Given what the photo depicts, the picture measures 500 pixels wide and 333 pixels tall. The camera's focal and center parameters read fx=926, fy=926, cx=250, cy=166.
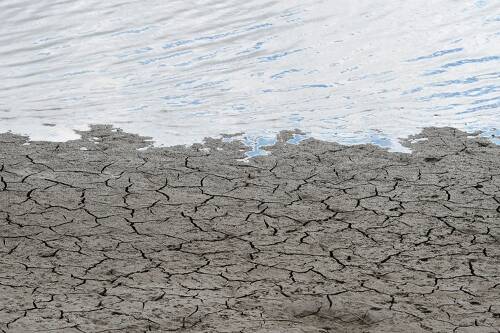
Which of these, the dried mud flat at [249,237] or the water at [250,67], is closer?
the dried mud flat at [249,237]

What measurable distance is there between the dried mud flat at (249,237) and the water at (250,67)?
0.47 m

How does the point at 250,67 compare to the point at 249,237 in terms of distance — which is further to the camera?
the point at 250,67

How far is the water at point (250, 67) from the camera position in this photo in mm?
6969

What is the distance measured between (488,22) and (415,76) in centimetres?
235

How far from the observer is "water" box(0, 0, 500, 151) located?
697 centimetres

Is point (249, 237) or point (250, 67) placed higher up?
point (249, 237)

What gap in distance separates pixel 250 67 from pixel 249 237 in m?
4.25

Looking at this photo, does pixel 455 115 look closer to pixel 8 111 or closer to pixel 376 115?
pixel 376 115

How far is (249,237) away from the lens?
4711 millimetres

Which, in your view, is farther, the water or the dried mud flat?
the water

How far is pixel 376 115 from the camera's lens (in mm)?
7102

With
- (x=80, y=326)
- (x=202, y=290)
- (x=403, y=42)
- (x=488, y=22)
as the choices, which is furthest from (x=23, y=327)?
(x=488, y=22)

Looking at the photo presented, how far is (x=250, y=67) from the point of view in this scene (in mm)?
8758

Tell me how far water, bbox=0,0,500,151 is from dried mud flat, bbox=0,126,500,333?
47cm
